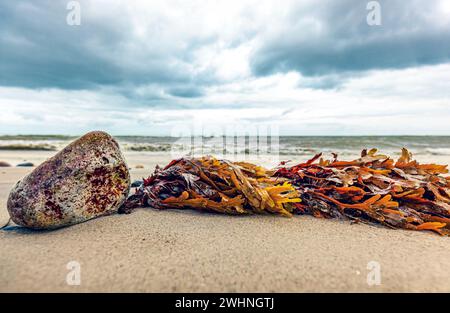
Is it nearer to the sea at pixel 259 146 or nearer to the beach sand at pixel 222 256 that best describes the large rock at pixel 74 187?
the beach sand at pixel 222 256

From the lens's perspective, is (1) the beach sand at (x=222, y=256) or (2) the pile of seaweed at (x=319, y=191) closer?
(1) the beach sand at (x=222, y=256)

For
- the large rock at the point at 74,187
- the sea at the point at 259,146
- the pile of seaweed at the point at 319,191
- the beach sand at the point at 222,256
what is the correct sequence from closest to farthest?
the beach sand at the point at 222,256, the large rock at the point at 74,187, the pile of seaweed at the point at 319,191, the sea at the point at 259,146

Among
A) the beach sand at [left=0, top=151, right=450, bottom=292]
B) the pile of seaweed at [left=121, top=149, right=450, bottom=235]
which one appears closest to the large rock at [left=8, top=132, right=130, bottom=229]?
the beach sand at [left=0, top=151, right=450, bottom=292]

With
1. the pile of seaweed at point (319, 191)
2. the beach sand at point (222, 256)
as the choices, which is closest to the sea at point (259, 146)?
the pile of seaweed at point (319, 191)

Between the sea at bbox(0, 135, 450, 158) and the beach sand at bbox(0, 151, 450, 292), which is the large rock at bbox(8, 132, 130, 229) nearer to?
the beach sand at bbox(0, 151, 450, 292)

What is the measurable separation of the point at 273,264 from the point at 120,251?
0.90 meters

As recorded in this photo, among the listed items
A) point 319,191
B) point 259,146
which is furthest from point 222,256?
point 259,146

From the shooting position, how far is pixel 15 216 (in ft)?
6.72

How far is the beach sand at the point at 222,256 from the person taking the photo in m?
1.38

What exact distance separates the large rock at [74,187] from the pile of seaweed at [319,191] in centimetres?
25
